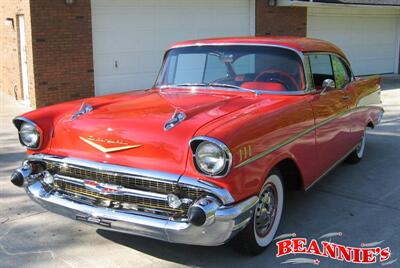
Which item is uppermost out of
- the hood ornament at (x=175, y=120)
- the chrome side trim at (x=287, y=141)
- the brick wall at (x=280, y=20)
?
the brick wall at (x=280, y=20)

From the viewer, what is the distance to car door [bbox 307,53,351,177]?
461 centimetres

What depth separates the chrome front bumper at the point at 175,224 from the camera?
3.19 metres

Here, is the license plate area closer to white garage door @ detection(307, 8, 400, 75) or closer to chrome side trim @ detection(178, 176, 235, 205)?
chrome side trim @ detection(178, 176, 235, 205)

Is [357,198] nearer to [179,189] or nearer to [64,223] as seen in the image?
[179,189]

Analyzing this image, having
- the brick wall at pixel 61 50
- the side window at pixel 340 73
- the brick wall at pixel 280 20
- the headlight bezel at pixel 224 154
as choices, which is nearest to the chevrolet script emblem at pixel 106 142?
the headlight bezel at pixel 224 154

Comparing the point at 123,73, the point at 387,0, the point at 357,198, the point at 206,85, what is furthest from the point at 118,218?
the point at 387,0

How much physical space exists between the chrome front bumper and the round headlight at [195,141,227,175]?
0.24m

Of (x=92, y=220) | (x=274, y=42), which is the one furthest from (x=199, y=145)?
(x=274, y=42)

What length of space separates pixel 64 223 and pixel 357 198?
2893 mm

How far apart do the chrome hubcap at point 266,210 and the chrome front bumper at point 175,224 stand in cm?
32

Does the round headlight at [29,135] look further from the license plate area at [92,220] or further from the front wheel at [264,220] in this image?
the front wheel at [264,220]

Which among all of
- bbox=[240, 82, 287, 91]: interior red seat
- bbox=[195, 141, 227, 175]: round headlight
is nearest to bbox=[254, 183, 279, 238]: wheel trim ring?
bbox=[195, 141, 227, 175]: round headlight

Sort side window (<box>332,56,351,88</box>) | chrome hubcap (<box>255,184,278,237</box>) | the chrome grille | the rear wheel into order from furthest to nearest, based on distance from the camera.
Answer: the rear wheel < side window (<box>332,56,351,88</box>) < chrome hubcap (<box>255,184,278,237</box>) < the chrome grille

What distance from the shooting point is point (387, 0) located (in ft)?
56.1
